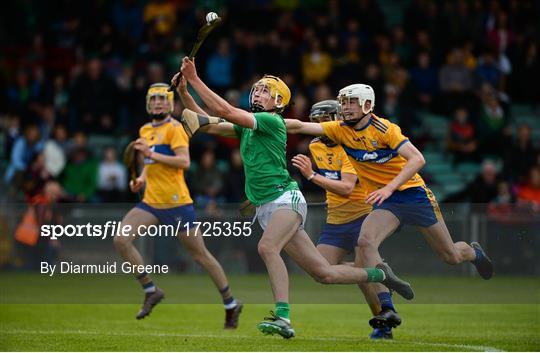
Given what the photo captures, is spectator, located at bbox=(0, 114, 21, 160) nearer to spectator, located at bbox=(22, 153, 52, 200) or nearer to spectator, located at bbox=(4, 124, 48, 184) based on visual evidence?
spectator, located at bbox=(4, 124, 48, 184)

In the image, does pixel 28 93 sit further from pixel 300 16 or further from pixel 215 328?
pixel 215 328

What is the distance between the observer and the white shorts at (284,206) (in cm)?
1186

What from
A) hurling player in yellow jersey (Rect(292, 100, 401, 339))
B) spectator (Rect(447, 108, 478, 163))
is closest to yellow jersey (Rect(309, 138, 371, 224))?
hurling player in yellow jersey (Rect(292, 100, 401, 339))

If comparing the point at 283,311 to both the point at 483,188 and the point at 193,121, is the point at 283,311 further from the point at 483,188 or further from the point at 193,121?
the point at 483,188

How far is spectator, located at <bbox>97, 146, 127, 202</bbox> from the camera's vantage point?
21406mm

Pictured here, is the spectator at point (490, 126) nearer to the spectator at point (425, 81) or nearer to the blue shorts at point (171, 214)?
the spectator at point (425, 81)

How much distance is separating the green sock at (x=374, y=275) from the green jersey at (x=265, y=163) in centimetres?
107

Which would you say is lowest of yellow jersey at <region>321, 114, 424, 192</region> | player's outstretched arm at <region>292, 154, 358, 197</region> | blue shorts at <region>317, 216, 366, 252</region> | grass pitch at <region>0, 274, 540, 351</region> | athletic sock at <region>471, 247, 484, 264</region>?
grass pitch at <region>0, 274, 540, 351</region>

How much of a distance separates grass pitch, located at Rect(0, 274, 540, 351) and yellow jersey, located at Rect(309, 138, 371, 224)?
1.21 metres

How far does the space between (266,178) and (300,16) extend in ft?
44.8

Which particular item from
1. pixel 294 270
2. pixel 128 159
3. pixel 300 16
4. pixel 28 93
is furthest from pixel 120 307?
pixel 300 16

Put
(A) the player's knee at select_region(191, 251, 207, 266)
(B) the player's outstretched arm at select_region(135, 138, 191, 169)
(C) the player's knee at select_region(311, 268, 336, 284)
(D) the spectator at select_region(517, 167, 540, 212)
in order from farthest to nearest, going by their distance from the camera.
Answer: (D) the spectator at select_region(517, 167, 540, 212), (B) the player's outstretched arm at select_region(135, 138, 191, 169), (A) the player's knee at select_region(191, 251, 207, 266), (C) the player's knee at select_region(311, 268, 336, 284)

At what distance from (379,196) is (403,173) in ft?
1.33

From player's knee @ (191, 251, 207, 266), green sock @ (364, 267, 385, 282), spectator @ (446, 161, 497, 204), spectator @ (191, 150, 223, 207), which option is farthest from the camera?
spectator @ (446, 161, 497, 204)
